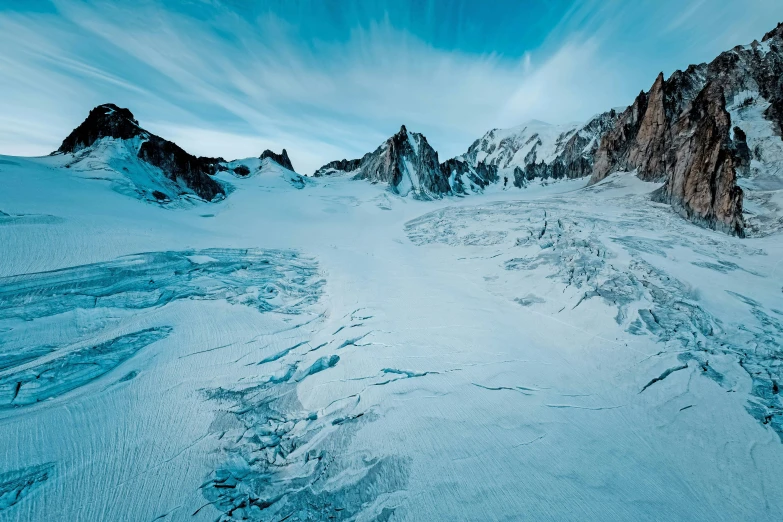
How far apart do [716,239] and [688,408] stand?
48.5 ft

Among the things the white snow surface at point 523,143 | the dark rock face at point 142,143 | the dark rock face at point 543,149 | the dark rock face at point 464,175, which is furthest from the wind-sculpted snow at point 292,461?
the white snow surface at point 523,143

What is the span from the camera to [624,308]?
21.2ft

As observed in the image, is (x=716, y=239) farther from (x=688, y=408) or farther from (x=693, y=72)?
(x=693, y=72)

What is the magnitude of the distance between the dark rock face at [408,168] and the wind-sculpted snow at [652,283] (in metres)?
24.6

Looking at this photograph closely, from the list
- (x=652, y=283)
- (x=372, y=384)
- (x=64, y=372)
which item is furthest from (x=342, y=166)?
(x=372, y=384)

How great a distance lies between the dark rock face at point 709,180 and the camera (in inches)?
661

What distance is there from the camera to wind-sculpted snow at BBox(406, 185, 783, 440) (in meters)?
4.97

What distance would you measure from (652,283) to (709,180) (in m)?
17.3

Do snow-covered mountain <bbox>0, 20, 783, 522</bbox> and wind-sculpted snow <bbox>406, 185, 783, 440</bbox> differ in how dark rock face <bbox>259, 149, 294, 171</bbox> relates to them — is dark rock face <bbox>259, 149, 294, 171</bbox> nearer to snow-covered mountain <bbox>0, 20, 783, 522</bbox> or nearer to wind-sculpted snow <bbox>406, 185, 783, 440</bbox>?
snow-covered mountain <bbox>0, 20, 783, 522</bbox>

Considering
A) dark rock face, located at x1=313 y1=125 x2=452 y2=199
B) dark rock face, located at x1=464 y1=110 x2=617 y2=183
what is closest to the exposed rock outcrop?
dark rock face, located at x1=313 y1=125 x2=452 y2=199

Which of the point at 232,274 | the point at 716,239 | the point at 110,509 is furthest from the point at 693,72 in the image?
the point at 110,509

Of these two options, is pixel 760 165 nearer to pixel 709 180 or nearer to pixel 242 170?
pixel 709 180

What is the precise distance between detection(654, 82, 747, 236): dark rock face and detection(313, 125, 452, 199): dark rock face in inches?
922

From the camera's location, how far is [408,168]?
135 feet
